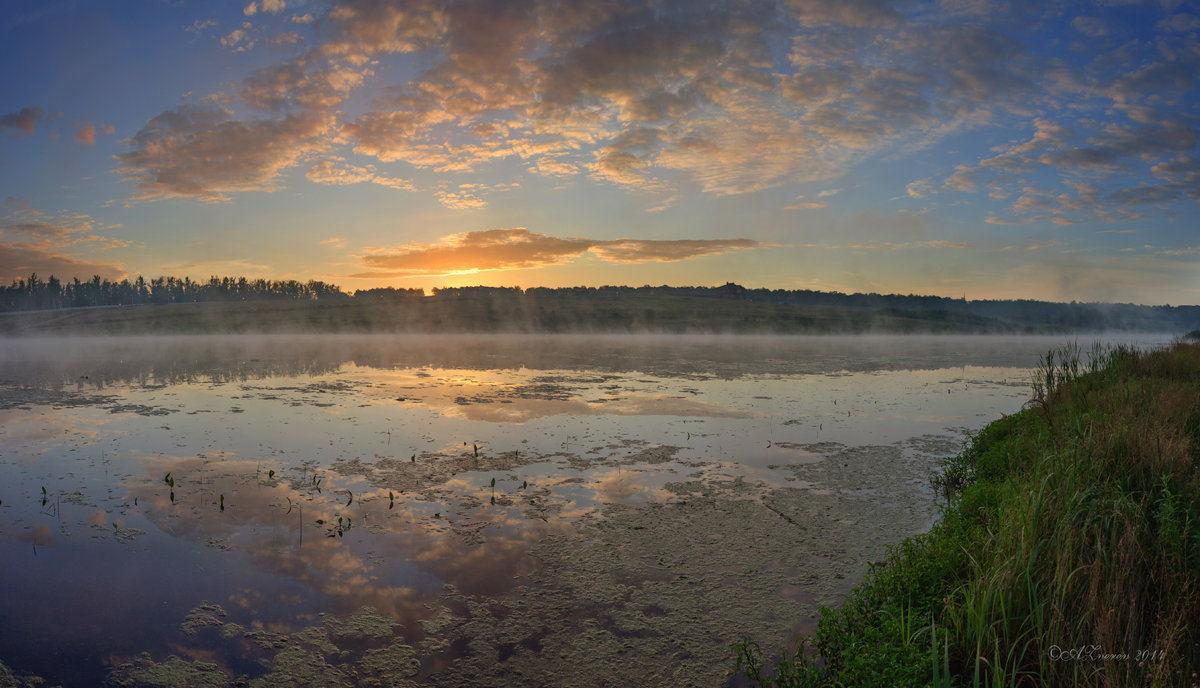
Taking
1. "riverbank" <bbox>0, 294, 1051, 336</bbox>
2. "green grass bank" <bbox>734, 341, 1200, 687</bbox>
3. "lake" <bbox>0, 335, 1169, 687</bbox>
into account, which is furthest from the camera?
"riverbank" <bbox>0, 294, 1051, 336</bbox>

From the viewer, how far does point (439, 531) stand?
938cm

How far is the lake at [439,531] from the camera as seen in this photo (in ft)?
20.3

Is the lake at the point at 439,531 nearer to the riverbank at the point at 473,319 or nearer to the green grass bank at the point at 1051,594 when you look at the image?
the green grass bank at the point at 1051,594

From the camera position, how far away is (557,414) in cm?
1939

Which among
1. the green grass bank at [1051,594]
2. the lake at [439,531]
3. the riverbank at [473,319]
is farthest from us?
the riverbank at [473,319]

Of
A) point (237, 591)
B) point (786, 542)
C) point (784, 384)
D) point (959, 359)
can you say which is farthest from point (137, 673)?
point (959, 359)

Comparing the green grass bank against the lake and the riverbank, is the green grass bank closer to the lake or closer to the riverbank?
the lake

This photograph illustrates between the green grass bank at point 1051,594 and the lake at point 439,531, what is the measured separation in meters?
1.02

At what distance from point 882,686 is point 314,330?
8819 cm

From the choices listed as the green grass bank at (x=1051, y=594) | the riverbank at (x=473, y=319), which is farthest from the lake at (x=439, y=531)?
the riverbank at (x=473, y=319)

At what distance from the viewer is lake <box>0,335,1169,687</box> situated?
6184mm

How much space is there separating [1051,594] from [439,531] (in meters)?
7.61

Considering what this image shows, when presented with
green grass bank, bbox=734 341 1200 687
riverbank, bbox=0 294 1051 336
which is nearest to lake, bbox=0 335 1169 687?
green grass bank, bbox=734 341 1200 687

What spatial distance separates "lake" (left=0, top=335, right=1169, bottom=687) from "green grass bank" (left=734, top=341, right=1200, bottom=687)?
1.02m
